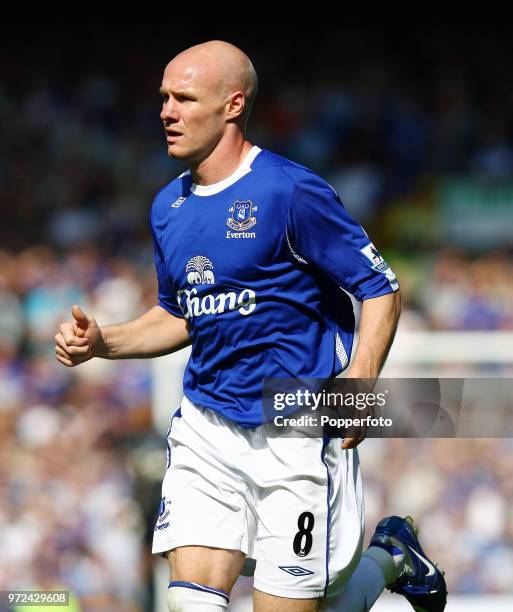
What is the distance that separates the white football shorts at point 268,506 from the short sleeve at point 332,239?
52 centimetres

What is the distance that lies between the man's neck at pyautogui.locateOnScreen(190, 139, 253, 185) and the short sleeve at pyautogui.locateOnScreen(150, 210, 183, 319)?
1.01 ft

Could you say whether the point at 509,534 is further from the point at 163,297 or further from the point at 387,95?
the point at 387,95

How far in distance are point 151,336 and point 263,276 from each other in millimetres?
600

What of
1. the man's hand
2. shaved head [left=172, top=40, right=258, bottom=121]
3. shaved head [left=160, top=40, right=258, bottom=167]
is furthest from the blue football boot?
shaved head [left=172, top=40, right=258, bottom=121]

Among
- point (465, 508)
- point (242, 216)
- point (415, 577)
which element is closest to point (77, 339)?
point (242, 216)

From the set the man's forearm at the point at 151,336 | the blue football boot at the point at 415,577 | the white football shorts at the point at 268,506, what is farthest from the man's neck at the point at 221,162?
the blue football boot at the point at 415,577

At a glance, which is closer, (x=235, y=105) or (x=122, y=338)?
(x=235, y=105)

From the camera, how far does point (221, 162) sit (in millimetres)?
3818

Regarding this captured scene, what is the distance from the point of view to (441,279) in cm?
975

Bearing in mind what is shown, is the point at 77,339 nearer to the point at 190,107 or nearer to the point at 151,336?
the point at 151,336

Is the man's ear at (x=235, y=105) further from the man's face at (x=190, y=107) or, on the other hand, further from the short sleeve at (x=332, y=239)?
the short sleeve at (x=332, y=239)

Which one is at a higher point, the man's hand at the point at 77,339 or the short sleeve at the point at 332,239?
the short sleeve at the point at 332,239

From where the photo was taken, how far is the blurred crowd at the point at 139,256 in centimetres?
716

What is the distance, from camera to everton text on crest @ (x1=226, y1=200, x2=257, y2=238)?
12.1 ft
